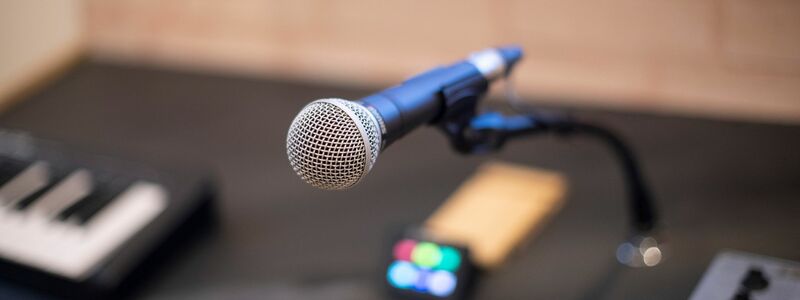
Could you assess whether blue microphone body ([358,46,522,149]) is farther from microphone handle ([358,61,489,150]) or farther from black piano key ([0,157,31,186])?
black piano key ([0,157,31,186])

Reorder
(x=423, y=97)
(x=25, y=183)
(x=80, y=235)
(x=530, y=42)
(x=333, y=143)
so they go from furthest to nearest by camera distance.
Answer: (x=530, y=42) → (x=25, y=183) → (x=80, y=235) → (x=423, y=97) → (x=333, y=143)

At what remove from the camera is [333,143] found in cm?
91

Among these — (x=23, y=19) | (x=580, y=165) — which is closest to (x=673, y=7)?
(x=580, y=165)

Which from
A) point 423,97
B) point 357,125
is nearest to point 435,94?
point 423,97

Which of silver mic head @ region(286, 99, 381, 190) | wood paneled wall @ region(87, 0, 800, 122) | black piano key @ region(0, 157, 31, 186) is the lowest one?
silver mic head @ region(286, 99, 381, 190)

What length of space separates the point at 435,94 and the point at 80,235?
61 cm

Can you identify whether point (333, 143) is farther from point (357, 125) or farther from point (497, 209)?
point (497, 209)

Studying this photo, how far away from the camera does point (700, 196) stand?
5.04ft

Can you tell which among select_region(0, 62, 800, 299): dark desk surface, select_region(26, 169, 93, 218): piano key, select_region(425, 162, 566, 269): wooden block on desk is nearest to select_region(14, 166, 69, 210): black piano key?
select_region(26, 169, 93, 218): piano key

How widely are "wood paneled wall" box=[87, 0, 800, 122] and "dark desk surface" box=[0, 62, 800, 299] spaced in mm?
63

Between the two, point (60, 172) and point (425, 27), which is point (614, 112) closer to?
point (425, 27)

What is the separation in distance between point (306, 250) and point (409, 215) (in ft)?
0.52

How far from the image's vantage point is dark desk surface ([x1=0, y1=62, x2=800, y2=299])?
4.61 feet

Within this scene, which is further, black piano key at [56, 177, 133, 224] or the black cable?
black piano key at [56, 177, 133, 224]
